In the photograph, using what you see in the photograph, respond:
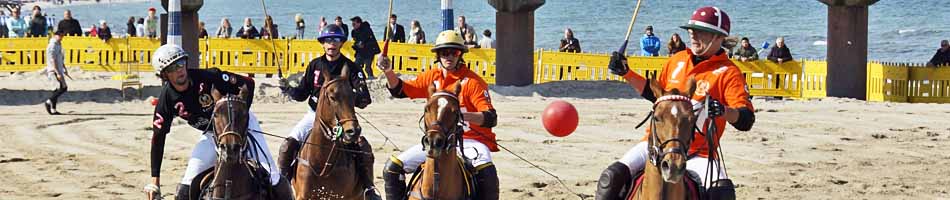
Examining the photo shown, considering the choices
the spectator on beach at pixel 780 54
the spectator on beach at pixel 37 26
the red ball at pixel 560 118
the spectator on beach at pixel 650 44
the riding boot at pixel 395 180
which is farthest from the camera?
the spectator on beach at pixel 37 26

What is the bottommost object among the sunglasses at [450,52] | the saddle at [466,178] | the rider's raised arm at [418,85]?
the saddle at [466,178]

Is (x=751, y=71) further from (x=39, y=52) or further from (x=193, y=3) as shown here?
(x=39, y=52)

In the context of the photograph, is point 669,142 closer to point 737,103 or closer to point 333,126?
point 737,103

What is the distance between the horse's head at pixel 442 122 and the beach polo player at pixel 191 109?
1.12 m

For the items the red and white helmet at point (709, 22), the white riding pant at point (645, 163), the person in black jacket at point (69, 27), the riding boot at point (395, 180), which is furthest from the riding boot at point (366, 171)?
the person in black jacket at point (69, 27)

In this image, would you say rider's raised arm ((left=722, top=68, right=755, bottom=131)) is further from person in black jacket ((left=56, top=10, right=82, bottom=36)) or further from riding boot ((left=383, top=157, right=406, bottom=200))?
person in black jacket ((left=56, top=10, right=82, bottom=36))

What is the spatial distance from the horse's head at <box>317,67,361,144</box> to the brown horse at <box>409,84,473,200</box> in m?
0.53

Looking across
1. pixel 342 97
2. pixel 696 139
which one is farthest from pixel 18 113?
pixel 696 139

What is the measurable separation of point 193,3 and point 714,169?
1914 cm

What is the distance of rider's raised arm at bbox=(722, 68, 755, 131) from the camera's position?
8344 mm

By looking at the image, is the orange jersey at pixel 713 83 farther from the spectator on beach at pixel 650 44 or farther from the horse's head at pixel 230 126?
the spectator on beach at pixel 650 44

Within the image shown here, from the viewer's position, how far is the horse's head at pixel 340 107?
31.5 feet

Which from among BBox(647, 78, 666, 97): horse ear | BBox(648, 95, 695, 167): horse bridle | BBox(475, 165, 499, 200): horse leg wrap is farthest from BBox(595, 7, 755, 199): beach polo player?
BBox(475, 165, 499, 200): horse leg wrap

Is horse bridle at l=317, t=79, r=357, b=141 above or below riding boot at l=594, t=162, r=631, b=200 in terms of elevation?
above
